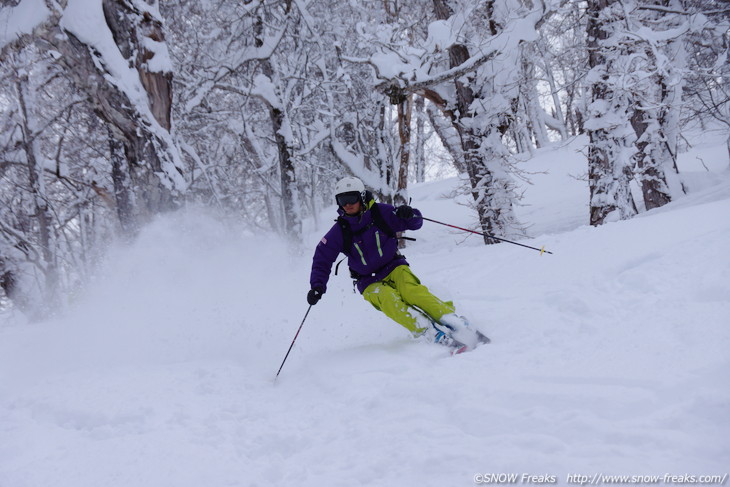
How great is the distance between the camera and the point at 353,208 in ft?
15.5

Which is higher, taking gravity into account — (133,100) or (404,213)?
(133,100)

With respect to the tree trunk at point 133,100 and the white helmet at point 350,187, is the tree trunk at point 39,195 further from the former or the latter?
the white helmet at point 350,187

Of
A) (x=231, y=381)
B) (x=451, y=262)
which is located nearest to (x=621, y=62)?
(x=451, y=262)

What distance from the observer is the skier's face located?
471 centimetres

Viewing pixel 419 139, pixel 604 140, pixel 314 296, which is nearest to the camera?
pixel 314 296

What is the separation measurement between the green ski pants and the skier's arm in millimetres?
472

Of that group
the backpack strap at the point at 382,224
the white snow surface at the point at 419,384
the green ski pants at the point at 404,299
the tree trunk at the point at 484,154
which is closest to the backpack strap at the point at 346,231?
the backpack strap at the point at 382,224

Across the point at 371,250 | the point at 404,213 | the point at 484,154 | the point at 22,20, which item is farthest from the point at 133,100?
the point at 484,154

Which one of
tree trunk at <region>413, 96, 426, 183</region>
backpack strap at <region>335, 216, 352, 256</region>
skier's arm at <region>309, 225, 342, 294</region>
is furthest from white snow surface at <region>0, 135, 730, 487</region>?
tree trunk at <region>413, 96, 426, 183</region>

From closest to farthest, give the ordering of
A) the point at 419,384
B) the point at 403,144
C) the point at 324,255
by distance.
Result: the point at 419,384 < the point at 324,255 < the point at 403,144

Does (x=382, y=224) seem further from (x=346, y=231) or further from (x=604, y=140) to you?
(x=604, y=140)

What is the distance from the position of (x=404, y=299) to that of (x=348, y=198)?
113cm

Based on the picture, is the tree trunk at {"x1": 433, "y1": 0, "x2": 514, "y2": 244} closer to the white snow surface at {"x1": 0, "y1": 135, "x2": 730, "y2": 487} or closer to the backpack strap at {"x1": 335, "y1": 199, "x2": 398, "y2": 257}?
the white snow surface at {"x1": 0, "y1": 135, "x2": 730, "y2": 487}

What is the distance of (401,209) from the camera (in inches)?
185
